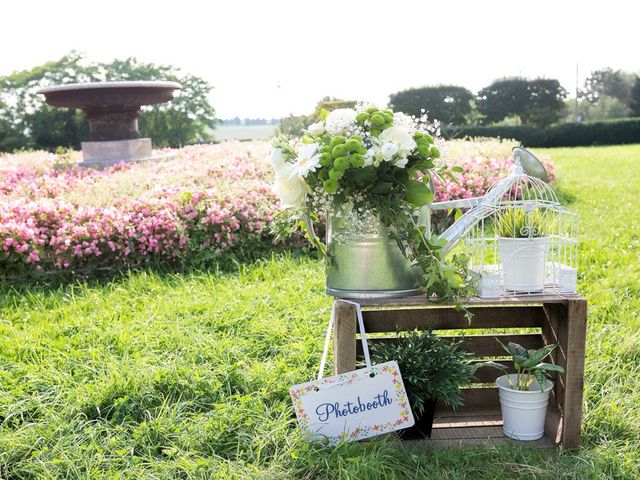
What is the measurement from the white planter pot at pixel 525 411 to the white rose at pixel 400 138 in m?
0.98

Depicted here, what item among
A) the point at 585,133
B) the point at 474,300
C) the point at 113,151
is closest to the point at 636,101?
the point at 585,133

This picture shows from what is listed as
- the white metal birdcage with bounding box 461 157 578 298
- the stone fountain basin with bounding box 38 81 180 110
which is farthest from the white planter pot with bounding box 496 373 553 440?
the stone fountain basin with bounding box 38 81 180 110

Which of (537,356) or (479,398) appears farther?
(479,398)

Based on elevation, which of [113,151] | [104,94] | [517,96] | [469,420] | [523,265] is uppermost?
[517,96]

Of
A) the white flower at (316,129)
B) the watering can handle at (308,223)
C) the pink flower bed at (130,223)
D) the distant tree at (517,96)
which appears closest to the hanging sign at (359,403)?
the watering can handle at (308,223)

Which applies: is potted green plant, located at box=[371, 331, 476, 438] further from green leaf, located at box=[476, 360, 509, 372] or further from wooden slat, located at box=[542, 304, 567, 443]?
wooden slat, located at box=[542, 304, 567, 443]

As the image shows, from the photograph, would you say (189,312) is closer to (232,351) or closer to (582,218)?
(232,351)

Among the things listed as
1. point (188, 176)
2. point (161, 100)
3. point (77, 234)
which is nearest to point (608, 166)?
point (161, 100)

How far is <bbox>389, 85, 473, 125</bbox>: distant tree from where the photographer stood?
26672 millimetres

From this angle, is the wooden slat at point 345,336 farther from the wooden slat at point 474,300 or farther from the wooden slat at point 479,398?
the wooden slat at point 479,398

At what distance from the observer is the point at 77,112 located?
2391 cm

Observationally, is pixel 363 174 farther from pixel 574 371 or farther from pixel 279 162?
pixel 574 371

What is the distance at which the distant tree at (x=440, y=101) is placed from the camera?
26.7 m

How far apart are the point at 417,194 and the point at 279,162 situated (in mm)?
481
